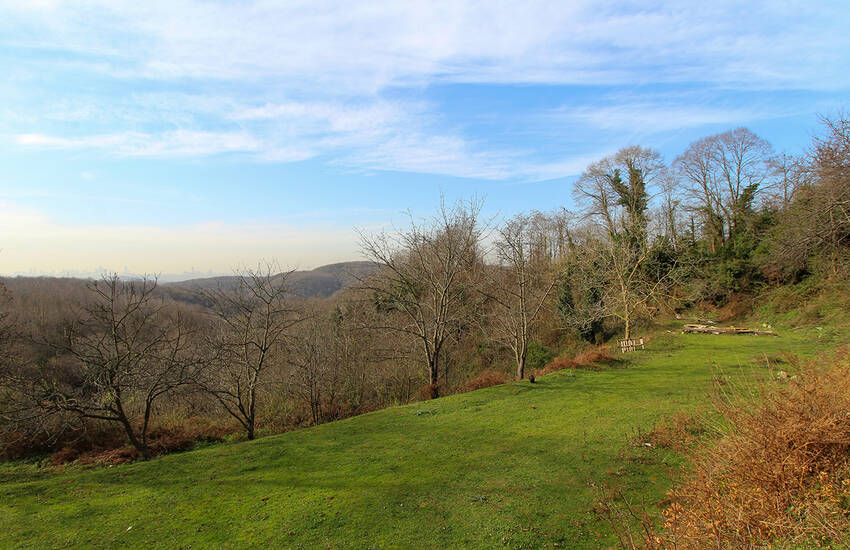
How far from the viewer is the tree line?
9.17 meters

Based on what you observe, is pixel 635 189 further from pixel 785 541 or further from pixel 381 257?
pixel 785 541

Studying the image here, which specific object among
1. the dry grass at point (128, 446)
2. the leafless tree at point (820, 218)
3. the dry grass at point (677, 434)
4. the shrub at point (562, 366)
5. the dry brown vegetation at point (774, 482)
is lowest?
the dry grass at point (128, 446)

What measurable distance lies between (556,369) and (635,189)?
61.6ft

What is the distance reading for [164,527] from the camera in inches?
189

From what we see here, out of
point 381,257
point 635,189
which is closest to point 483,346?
point 381,257

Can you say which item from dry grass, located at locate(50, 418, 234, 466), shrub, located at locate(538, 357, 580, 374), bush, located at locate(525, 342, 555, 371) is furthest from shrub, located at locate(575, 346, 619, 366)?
dry grass, located at locate(50, 418, 234, 466)

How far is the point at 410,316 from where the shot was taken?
16.0 meters

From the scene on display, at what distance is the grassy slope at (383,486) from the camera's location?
441 cm

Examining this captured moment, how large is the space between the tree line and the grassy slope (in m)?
2.17

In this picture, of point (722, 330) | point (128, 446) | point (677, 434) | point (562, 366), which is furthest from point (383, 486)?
point (722, 330)

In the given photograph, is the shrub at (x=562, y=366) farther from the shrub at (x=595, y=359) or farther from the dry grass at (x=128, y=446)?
the dry grass at (x=128, y=446)

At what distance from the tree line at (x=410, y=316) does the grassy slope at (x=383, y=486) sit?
7.12ft

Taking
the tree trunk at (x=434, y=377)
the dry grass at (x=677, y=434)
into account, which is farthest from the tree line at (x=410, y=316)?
the dry grass at (x=677, y=434)

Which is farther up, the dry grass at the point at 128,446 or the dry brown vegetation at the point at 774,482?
the dry brown vegetation at the point at 774,482
